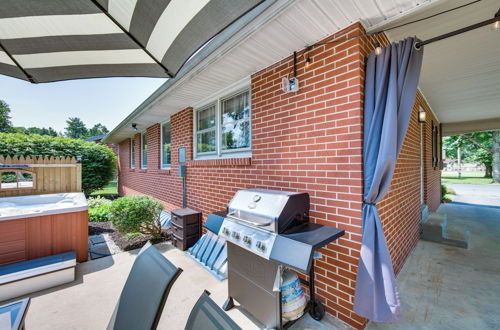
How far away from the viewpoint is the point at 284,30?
2018 millimetres

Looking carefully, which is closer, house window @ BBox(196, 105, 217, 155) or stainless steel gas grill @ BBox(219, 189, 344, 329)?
stainless steel gas grill @ BBox(219, 189, 344, 329)

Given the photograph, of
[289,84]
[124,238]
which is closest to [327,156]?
[289,84]

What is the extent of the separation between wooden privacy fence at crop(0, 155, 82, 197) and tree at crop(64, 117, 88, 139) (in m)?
53.7

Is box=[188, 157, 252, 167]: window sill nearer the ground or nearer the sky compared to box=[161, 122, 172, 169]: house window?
nearer the ground

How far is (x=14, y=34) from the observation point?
1.70 meters

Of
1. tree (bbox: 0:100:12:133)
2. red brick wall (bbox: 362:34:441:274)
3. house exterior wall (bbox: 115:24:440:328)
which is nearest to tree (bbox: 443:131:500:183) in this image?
red brick wall (bbox: 362:34:441:274)

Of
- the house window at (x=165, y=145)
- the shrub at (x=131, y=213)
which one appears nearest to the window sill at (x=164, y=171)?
the house window at (x=165, y=145)

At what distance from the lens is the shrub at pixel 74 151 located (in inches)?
303

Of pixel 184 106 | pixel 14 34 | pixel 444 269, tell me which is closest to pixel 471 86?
pixel 444 269

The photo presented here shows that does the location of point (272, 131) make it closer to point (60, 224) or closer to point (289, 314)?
point (289, 314)

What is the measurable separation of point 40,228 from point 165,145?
357cm

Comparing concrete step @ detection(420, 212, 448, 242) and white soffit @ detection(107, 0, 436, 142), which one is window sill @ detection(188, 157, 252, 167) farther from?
concrete step @ detection(420, 212, 448, 242)

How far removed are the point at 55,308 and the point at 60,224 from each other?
1.36 metres

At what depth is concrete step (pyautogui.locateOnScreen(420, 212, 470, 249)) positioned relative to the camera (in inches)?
151
